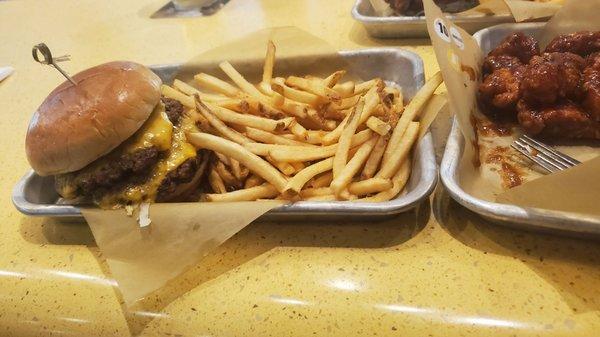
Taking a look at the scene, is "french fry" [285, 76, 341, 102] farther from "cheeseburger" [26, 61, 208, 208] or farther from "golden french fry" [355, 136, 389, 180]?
"cheeseburger" [26, 61, 208, 208]

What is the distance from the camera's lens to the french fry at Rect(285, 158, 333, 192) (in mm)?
1304

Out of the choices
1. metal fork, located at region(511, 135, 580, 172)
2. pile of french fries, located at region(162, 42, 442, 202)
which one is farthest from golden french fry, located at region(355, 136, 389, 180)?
metal fork, located at region(511, 135, 580, 172)

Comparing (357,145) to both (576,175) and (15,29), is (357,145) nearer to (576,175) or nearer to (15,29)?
(576,175)

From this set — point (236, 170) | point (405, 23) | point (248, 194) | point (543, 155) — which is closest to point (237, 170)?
point (236, 170)

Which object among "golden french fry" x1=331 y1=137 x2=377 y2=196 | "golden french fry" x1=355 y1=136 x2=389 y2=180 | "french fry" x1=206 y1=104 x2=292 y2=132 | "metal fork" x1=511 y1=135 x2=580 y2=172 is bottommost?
"metal fork" x1=511 y1=135 x2=580 y2=172

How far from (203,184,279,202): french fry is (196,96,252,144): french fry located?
0.58ft

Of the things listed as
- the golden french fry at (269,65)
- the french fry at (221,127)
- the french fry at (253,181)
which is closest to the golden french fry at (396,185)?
the french fry at (253,181)

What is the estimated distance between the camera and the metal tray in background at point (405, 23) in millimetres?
2014

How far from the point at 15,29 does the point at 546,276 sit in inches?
151

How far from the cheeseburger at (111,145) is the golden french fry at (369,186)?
514 millimetres

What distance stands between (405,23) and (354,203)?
49.8 inches

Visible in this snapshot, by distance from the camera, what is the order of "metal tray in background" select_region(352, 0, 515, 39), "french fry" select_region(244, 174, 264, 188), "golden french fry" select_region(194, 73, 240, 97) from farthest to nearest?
"metal tray in background" select_region(352, 0, 515, 39), "golden french fry" select_region(194, 73, 240, 97), "french fry" select_region(244, 174, 264, 188)

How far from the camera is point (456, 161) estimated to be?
1280mm

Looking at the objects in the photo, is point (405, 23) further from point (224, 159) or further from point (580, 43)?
point (224, 159)
